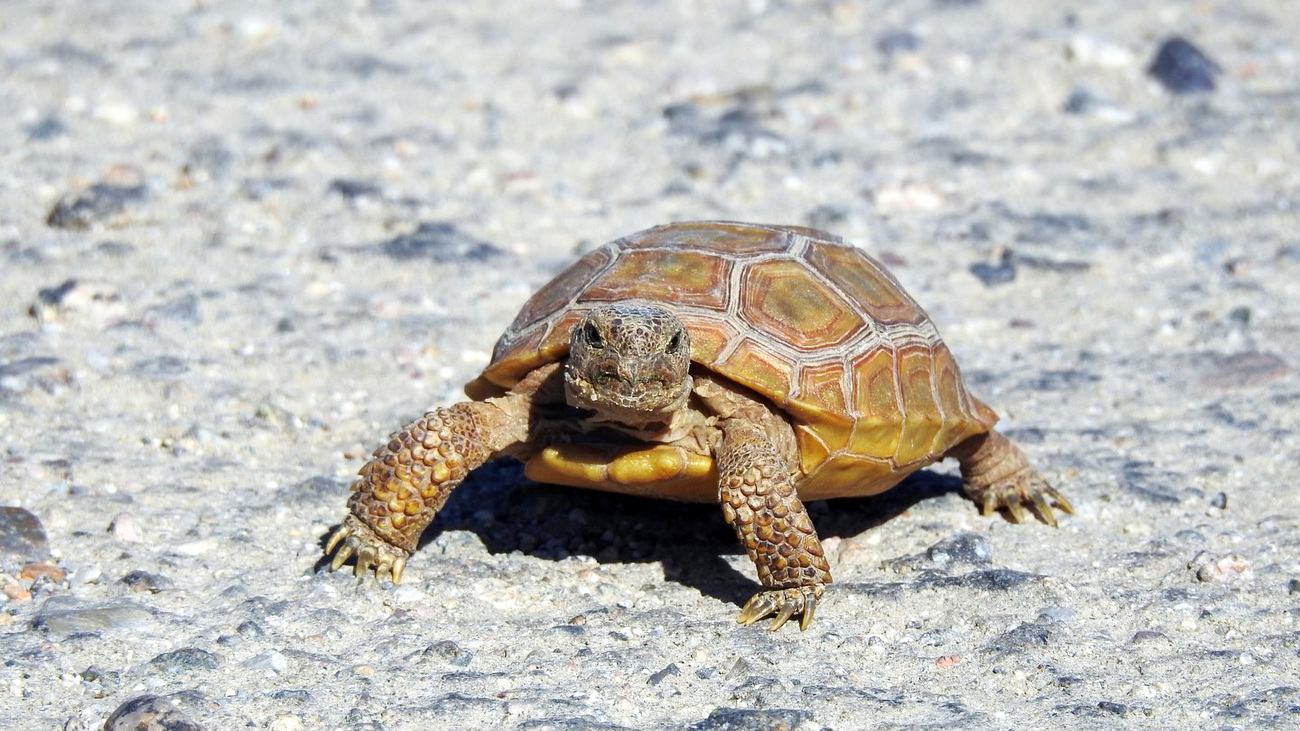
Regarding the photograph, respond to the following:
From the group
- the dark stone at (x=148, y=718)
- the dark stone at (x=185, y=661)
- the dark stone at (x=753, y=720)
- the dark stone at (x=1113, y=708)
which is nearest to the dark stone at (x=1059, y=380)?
the dark stone at (x=1113, y=708)

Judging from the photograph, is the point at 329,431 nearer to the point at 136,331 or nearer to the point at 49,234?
the point at 136,331

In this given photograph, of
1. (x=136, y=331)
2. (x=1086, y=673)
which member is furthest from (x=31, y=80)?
(x=1086, y=673)

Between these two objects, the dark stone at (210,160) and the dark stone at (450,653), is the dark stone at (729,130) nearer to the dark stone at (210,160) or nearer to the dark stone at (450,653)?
the dark stone at (210,160)

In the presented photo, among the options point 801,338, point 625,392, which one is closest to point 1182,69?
point 801,338

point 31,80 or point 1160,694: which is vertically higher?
A: point 31,80

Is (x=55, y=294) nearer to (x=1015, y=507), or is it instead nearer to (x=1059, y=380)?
(x=1015, y=507)
